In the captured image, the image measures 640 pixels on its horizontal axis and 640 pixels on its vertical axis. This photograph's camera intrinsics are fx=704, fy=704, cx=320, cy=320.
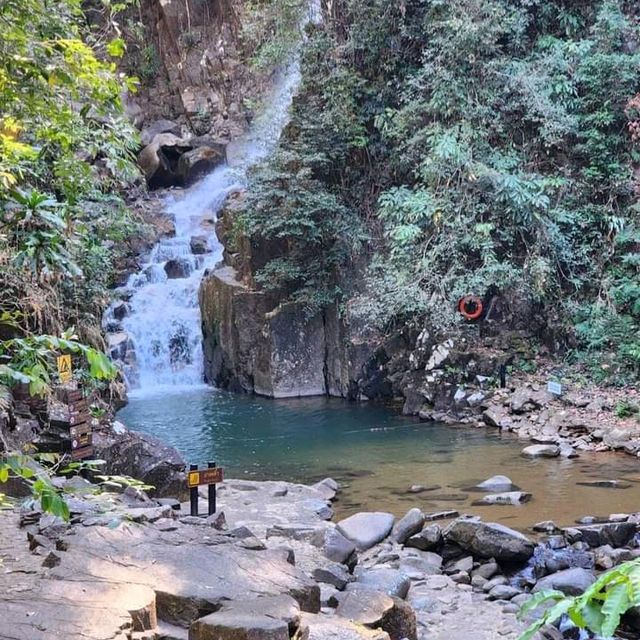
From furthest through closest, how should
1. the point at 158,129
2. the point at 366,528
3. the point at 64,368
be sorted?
the point at 158,129 < the point at 366,528 < the point at 64,368

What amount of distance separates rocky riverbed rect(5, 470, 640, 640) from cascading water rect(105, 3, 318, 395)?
29.4ft

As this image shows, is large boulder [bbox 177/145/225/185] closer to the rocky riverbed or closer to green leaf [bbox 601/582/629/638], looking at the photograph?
the rocky riverbed

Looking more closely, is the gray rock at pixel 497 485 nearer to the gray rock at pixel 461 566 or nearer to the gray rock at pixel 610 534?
the gray rock at pixel 610 534

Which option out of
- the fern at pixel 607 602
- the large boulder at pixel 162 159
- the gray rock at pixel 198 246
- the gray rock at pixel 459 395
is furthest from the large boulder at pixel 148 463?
the large boulder at pixel 162 159

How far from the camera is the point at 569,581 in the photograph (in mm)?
5203

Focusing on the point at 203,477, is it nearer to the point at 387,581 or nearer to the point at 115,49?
the point at 387,581

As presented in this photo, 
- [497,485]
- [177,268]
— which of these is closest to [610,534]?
[497,485]

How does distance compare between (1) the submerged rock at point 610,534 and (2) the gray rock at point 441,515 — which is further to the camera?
(2) the gray rock at point 441,515

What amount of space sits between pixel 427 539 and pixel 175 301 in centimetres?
1180

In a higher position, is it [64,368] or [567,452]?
[64,368]

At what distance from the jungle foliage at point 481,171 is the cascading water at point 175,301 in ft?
6.41

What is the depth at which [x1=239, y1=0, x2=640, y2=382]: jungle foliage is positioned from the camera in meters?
12.6

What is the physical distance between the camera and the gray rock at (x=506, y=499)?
752 centimetres

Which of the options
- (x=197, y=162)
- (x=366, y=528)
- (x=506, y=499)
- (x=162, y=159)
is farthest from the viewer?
(x=162, y=159)
